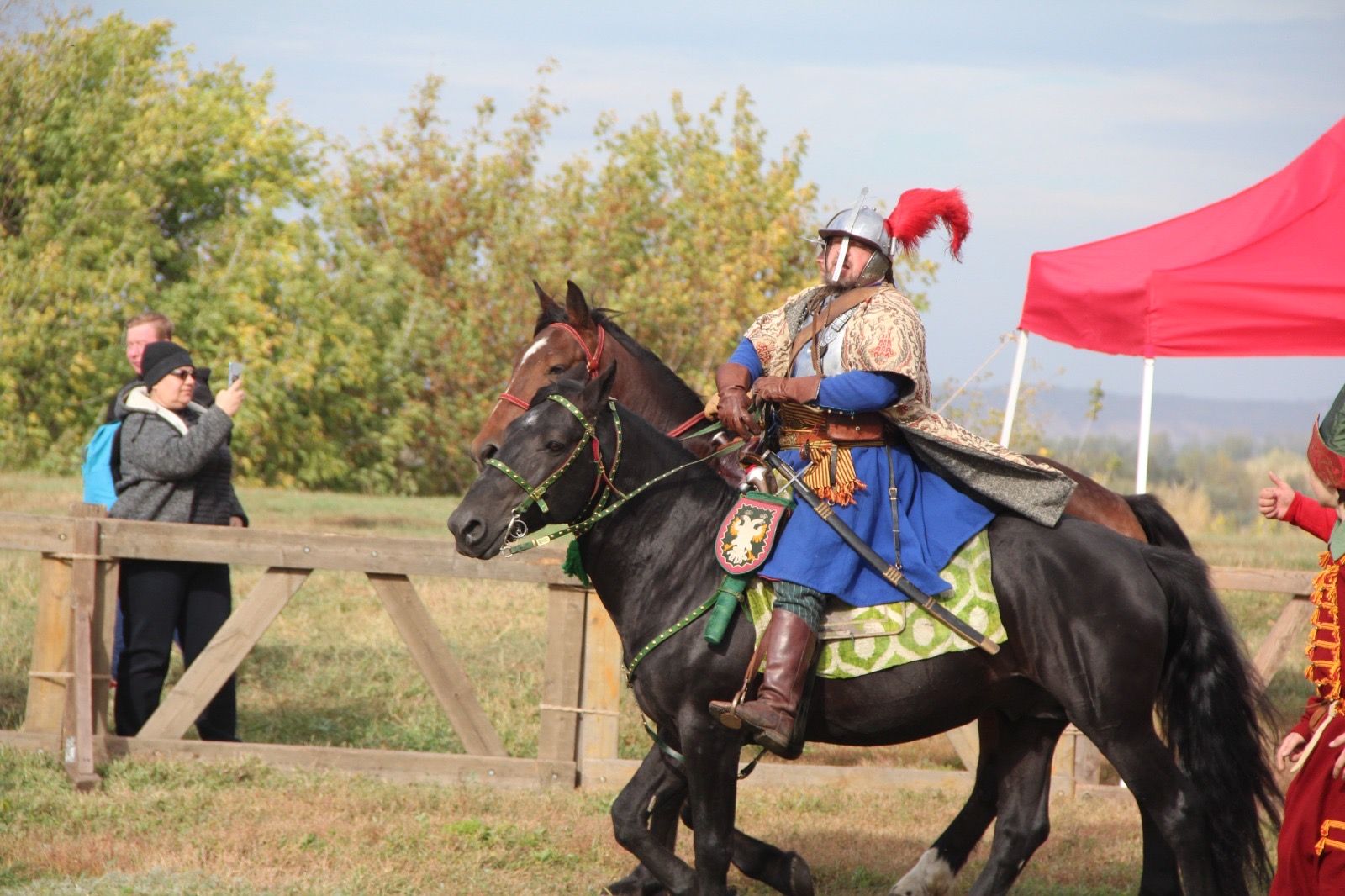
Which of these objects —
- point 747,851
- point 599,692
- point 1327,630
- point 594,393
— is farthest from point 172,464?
point 1327,630

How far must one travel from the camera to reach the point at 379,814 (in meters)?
6.62

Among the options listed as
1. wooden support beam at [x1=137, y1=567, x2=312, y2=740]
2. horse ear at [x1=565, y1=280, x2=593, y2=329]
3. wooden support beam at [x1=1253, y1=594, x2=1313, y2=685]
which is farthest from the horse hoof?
wooden support beam at [x1=137, y1=567, x2=312, y2=740]

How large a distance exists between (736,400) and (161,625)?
3885 millimetres

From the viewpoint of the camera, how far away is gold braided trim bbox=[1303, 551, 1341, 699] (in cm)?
386

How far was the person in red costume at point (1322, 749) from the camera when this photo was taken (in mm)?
3764

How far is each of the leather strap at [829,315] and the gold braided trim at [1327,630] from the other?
1.88 m

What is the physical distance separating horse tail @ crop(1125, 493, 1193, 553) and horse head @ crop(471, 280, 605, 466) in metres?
2.71

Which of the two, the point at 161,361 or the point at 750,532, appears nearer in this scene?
the point at 750,532

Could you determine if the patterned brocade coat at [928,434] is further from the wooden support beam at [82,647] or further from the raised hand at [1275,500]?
the wooden support beam at [82,647]

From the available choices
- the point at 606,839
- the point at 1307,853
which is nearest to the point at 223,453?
the point at 606,839

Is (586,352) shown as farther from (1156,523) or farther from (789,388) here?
(1156,523)

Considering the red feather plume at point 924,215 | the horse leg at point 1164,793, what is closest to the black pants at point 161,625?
the red feather plume at point 924,215

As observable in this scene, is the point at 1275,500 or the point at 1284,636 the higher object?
the point at 1275,500

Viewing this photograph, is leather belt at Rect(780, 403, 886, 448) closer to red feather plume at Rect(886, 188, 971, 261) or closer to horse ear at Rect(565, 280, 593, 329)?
red feather plume at Rect(886, 188, 971, 261)
